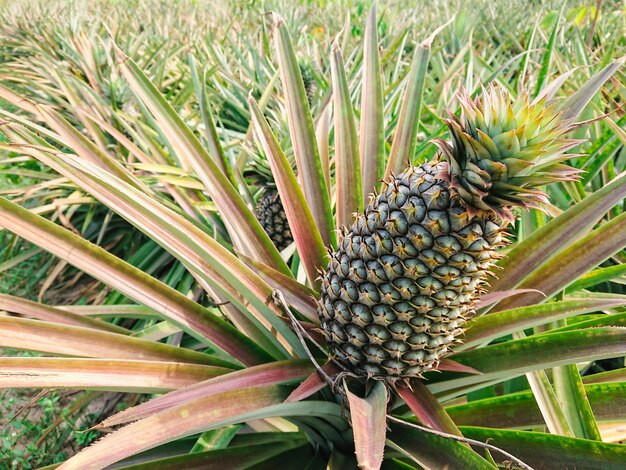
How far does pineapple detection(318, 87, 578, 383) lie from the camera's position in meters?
0.81

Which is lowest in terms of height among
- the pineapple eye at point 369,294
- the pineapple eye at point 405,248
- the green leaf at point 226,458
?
the green leaf at point 226,458

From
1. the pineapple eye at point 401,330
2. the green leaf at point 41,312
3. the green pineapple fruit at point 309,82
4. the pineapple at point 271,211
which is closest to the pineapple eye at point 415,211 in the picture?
the pineapple eye at point 401,330

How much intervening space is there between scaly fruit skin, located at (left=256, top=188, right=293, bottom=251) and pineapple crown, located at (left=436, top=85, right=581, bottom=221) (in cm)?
104

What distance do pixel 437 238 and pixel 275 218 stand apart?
3.41 feet

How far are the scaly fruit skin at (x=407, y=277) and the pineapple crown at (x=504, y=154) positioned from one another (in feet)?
0.11

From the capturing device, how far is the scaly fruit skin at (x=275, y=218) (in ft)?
5.98

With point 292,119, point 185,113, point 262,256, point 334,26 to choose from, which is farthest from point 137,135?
point 334,26

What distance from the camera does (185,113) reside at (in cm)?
282

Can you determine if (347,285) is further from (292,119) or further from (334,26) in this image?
(334,26)

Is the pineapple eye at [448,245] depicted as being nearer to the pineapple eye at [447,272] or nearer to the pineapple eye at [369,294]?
the pineapple eye at [447,272]

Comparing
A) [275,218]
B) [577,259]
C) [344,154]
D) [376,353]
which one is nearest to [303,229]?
[344,154]

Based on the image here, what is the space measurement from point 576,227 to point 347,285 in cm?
47

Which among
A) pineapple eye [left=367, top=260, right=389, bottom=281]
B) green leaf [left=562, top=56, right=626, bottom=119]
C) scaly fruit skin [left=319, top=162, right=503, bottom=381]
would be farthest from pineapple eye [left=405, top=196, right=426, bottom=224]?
green leaf [left=562, top=56, right=626, bottom=119]

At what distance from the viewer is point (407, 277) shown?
2.96 feet
